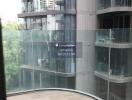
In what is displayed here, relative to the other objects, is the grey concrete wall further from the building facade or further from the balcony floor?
the balcony floor

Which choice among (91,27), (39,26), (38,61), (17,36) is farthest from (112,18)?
(17,36)

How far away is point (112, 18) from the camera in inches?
278

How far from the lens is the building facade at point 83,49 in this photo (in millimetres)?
5354

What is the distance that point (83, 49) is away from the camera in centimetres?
605

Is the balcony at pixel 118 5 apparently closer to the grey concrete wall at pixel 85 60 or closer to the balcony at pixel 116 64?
the grey concrete wall at pixel 85 60

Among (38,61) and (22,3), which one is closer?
(38,61)

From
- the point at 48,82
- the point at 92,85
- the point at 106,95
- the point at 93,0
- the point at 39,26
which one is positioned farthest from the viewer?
the point at 39,26

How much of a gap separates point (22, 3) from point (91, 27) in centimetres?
303

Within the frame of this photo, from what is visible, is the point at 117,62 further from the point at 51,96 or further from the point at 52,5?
the point at 51,96

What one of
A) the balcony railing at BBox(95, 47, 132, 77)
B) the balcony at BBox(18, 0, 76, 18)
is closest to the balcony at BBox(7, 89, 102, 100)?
the balcony railing at BBox(95, 47, 132, 77)

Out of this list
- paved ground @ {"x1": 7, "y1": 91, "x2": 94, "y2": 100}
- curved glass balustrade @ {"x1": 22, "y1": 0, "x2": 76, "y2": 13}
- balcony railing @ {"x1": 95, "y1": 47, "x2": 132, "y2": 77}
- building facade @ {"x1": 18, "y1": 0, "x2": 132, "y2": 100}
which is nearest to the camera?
paved ground @ {"x1": 7, "y1": 91, "x2": 94, "y2": 100}

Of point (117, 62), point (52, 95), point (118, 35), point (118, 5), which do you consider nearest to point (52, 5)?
point (118, 5)

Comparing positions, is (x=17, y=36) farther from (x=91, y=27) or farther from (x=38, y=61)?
(x=91, y=27)

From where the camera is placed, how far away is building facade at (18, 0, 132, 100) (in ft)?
17.6
